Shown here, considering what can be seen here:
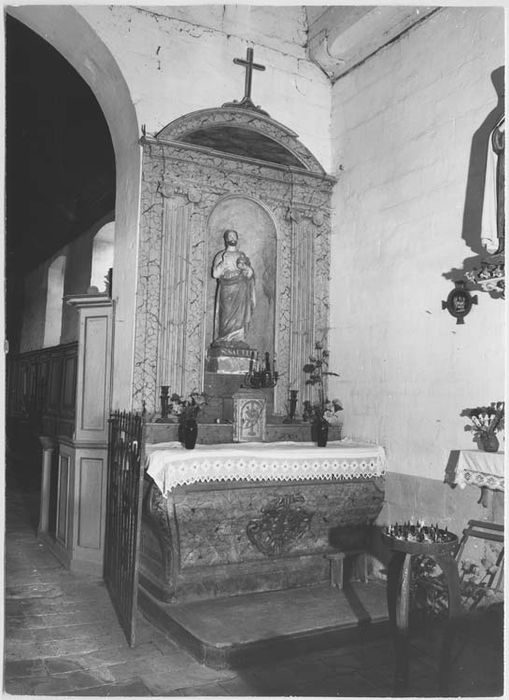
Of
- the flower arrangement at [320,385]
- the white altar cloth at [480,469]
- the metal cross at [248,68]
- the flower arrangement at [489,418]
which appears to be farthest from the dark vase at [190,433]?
the metal cross at [248,68]

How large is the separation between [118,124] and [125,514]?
3.90 metres

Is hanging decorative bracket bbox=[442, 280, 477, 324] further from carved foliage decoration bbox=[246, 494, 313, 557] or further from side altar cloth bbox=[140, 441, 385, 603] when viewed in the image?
carved foliage decoration bbox=[246, 494, 313, 557]

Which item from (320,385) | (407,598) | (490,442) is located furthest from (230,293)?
(407,598)

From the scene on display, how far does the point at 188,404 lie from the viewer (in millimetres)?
6020

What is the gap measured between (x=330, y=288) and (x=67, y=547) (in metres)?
3.78

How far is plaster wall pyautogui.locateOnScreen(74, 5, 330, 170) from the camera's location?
241 inches

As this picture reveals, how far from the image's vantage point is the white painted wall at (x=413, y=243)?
5.27 metres

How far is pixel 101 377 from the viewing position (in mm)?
6508

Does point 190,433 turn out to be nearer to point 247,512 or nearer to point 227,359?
point 247,512

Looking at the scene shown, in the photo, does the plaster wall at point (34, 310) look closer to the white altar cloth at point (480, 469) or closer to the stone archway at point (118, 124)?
the stone archway at point (118, 124)

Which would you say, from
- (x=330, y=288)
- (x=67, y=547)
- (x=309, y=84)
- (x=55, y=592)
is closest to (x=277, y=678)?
(x=55, y=592)

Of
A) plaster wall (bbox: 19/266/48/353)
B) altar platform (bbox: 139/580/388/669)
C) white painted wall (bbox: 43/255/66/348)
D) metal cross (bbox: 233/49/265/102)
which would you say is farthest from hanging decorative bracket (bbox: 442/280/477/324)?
plaster wall (bbox: 19/266/48/353)

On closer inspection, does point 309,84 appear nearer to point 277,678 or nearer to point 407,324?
point 407,324

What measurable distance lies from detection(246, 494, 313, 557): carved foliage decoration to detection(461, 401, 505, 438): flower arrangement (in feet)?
5.21
